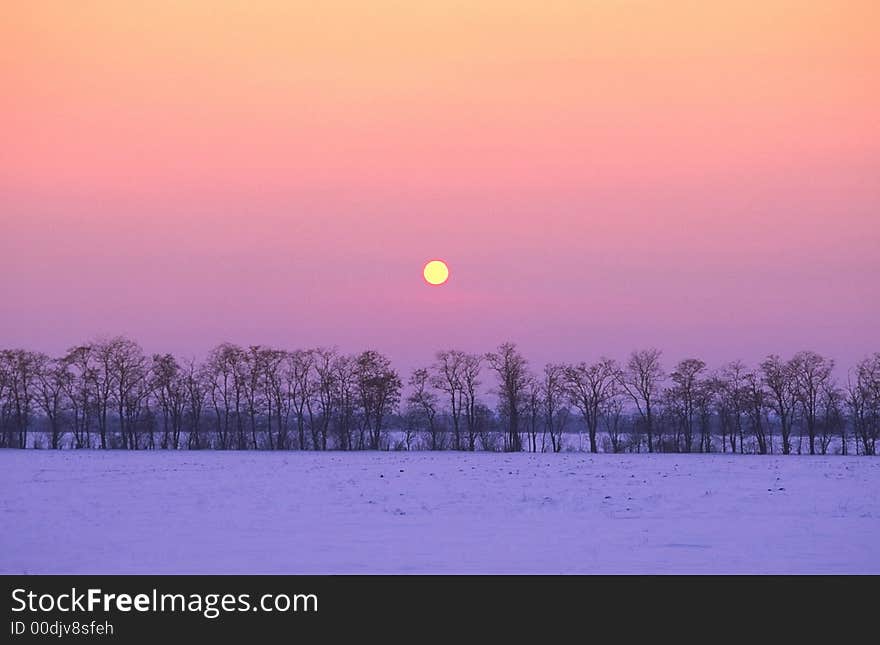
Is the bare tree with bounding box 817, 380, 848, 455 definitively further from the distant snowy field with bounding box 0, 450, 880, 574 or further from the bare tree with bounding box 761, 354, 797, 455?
the distant snowy field with bounding box 0, 450, 880, 574

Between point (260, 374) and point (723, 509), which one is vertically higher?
point (260, 374)

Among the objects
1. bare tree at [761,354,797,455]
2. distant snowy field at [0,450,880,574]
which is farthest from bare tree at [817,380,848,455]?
distant snowy field at [0,450,880,574]

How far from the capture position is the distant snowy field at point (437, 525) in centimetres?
1407

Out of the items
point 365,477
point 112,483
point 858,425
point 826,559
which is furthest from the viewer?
point 858,425

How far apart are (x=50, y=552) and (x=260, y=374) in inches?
3286

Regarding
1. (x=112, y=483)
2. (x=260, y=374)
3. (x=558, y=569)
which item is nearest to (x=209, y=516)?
(x=558, y=569)

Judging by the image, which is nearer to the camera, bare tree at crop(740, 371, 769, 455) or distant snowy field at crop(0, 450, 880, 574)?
distant snowy field at crop(0, 450, 880, 574)

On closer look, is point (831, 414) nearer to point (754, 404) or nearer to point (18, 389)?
point (754, 404)

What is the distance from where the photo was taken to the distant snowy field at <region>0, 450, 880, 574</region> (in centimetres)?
1407

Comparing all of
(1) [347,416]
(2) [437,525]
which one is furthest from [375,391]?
(2) [437,525]

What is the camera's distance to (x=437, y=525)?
18594 mm
